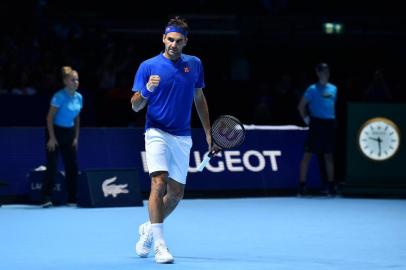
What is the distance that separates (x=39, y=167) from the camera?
15.2 meters

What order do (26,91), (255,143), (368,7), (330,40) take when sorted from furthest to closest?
(368,7) < (330,40) < (26,91) < (255,143)

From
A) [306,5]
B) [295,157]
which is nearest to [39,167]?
[295,157]

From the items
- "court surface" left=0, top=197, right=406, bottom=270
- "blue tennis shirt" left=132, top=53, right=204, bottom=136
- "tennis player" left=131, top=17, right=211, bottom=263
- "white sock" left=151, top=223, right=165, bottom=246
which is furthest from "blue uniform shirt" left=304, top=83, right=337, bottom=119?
"white sock" left=151, top=223, right=165, bottom=246

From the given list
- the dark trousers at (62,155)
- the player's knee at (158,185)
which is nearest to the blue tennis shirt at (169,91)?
the player's knee at (158,185)

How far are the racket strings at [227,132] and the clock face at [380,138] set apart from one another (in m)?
7.84

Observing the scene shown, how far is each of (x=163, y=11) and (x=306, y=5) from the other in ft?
11.1

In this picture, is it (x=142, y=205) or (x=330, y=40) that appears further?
(x=330, y=40)

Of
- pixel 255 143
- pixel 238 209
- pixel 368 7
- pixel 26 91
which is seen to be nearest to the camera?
pixel 238 209

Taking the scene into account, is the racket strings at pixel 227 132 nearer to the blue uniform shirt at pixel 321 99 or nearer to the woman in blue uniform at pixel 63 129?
the woman in blue uniform at pixel 63 129

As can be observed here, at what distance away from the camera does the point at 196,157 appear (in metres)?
16.3

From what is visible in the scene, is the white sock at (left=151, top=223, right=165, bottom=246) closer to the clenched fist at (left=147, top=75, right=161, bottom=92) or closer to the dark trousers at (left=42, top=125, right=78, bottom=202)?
the clenched fist at (left=147, top=75, right=161, bottom=92)

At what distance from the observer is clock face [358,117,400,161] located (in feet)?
55.5

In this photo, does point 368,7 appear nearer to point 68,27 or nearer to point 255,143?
point 68,27

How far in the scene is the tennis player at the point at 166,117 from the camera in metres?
9.06
